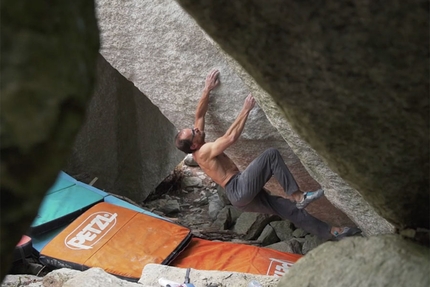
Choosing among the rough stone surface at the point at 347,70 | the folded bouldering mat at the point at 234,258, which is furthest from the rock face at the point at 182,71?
the rough stone surface at the point at 347,70

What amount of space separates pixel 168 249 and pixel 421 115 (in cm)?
428

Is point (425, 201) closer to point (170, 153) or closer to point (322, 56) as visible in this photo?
point (322, 56)

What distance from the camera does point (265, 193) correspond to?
16.5ft

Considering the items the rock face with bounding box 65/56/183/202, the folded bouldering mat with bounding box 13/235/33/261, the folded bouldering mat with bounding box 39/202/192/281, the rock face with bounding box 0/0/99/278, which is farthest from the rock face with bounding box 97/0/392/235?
the rock face with bounding box 0/0/99/278

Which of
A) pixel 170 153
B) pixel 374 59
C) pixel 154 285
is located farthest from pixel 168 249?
pixel 374 59

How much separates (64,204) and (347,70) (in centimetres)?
527

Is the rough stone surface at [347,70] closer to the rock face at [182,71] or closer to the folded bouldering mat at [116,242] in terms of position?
the rock face at [182,71]

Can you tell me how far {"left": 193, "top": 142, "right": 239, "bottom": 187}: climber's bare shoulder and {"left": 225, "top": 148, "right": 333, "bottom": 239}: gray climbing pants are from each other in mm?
87

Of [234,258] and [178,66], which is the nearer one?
[178,66]

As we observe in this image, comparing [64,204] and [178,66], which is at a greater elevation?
[178,66]

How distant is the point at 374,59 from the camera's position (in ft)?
3.33

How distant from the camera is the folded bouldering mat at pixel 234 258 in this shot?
4.86 metres

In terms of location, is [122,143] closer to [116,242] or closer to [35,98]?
[116,242]

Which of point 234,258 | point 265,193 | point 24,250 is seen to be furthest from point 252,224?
point 24,250
